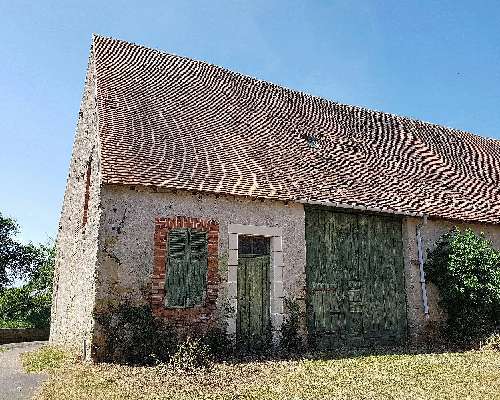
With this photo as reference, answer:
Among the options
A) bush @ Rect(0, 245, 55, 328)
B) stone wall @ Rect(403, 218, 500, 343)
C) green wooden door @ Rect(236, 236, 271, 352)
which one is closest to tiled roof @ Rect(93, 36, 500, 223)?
stone wall @ Rect(403, 218, 500, 343)

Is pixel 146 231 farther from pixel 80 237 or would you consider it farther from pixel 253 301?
pixel 80 237

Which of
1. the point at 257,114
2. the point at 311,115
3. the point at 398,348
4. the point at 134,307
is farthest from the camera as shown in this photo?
the point at 311,115

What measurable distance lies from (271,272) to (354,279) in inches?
84.7

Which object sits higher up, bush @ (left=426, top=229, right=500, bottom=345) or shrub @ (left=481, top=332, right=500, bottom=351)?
bush @ (left=426, top=229, right=500, bottom=345)

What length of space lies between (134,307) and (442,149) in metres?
11.5

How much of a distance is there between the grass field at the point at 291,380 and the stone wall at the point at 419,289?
97.5 inches

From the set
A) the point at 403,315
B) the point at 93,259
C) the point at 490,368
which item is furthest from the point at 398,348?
the point at 93,259

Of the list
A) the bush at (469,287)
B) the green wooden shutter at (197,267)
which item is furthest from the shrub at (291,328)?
the bush at (469,287)

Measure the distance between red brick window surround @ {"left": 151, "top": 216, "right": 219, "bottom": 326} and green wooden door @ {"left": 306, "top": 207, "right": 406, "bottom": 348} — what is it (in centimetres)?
217

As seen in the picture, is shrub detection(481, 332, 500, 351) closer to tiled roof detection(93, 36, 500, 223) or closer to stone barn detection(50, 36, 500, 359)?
stone barn detection(50, 36, 500, 359)

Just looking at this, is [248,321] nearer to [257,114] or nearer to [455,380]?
[455,380]

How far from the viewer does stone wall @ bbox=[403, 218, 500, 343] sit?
1075 centimetres

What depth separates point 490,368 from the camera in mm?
7539

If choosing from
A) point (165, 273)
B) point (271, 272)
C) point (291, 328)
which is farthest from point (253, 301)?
point (165, 273)
